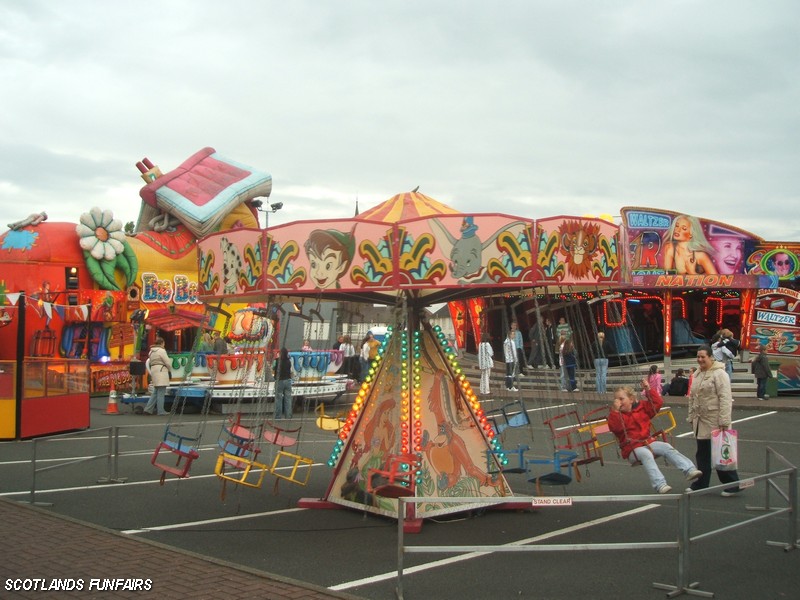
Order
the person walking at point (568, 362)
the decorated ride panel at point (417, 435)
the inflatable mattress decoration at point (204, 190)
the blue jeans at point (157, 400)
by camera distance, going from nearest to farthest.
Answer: the decorated ride panel at point (417, 435) → the blue jeans at point (157, 400) → the person walking at point (568, 362) → the inflatable mattress decoration at point (204, 190)

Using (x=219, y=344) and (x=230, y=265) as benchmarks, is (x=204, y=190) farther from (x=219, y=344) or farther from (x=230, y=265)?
(x=230, y=265)

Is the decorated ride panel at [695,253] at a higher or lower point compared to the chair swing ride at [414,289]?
higher

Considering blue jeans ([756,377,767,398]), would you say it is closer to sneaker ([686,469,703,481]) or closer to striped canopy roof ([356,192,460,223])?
striped canopy roof ([356,192,460,223])

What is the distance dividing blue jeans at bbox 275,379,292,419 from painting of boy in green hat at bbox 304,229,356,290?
390 inches

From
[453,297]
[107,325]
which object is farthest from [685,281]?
[107,325]

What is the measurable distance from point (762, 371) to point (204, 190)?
19633 mm

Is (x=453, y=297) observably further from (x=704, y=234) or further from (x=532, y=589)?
(x=704, y=234)

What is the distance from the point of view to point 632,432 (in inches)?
340

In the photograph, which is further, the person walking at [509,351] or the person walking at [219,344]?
the person walking at [219,344]

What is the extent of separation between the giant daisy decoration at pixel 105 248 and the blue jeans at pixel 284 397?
9998 mm

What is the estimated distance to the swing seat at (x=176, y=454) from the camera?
943 centimetres

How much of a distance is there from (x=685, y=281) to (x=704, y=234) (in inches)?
55.5

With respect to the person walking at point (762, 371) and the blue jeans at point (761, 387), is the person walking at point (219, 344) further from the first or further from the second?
the blue jeans at point (761, 387)

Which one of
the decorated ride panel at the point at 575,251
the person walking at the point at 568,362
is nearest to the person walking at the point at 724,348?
the person walking at the point at 568,362
